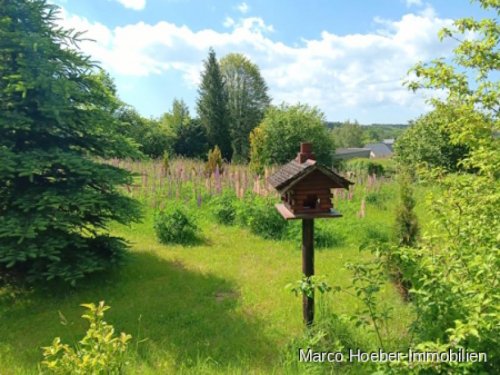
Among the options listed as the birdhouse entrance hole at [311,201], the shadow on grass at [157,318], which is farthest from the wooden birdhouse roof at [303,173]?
the shadow on grass at [157,318]

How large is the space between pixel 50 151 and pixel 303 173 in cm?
352

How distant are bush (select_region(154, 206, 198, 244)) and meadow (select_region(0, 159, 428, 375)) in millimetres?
206

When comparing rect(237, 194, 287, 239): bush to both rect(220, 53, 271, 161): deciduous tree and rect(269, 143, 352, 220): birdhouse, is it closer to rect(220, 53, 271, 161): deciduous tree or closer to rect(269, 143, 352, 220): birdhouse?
rect(269, 143, 352, 220): birdhouse

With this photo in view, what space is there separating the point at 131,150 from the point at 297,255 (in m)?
3.37

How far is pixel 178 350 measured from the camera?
11.9ft

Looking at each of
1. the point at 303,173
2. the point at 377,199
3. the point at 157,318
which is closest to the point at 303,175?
the point at 303,173

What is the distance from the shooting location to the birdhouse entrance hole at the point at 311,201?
3660mm

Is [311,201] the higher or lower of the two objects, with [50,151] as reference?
lower

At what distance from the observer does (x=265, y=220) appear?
7797mm

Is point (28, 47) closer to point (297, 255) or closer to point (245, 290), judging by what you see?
point (245, 290)

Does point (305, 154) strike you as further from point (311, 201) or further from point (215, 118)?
point (215, 118)

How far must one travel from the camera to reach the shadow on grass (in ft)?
11.8

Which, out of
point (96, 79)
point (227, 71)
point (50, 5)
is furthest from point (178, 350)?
point (227, 71)

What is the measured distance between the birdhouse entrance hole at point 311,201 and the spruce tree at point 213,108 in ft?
83.8
